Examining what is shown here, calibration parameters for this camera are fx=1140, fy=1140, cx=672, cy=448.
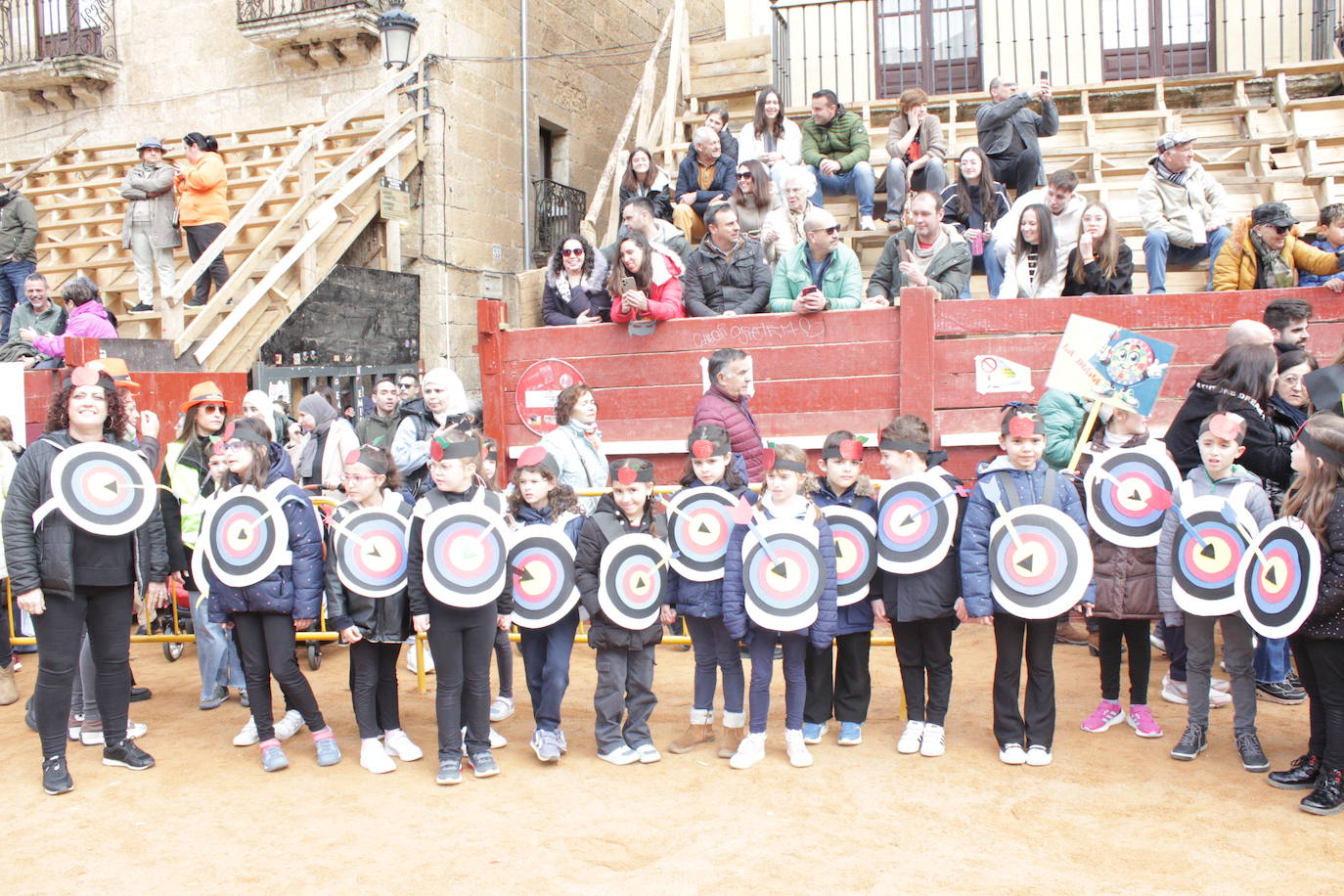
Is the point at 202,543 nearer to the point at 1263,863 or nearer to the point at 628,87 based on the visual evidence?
the point at 1263,863

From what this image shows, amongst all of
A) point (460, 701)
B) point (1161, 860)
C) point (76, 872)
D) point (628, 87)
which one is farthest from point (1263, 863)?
point (628, 87)

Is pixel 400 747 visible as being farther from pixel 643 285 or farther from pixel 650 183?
pixel 650 183

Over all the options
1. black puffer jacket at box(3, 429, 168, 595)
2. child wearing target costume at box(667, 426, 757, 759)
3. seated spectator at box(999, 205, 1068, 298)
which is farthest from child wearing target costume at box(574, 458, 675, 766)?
seated spectator at box(999, 205, 1068, 298)

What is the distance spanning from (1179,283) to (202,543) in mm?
8299

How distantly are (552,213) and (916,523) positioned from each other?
12686 mm

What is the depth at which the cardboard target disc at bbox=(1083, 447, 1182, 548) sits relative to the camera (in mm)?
5543

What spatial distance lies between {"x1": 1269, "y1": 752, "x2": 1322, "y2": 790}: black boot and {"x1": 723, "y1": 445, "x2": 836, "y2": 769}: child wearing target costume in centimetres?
205

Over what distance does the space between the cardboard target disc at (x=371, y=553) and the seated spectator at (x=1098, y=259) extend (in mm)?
4874

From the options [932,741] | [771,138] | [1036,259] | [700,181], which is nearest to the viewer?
[932,741]

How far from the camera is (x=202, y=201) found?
12359 millimetres

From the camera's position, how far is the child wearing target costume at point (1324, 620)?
4727 mm

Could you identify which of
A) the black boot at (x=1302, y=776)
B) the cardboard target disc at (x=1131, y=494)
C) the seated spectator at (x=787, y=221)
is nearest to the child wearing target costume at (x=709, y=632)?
the cardboard target disc at (x=1131, y=494)

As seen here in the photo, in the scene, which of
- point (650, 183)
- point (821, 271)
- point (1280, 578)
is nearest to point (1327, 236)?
point (821, 271)

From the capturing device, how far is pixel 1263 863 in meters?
4.24
